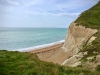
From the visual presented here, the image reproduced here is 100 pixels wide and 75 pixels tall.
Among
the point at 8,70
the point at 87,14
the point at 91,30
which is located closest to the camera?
the point at 8,70

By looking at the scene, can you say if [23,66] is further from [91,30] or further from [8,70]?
[91,30]

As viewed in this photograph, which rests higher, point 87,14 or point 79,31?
point 87,14

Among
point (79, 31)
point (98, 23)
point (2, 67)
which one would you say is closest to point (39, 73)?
point (2, 67)

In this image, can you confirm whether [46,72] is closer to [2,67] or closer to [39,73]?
[39,73]

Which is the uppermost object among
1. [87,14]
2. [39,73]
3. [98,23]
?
[87,14]

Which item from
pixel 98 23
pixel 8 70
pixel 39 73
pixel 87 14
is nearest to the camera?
pixel 39 73

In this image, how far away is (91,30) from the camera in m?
34.6

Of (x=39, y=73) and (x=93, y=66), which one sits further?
(x=93, y=66)

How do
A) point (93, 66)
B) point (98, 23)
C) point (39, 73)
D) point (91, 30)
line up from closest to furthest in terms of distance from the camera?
1. point (39, 73)
2. point (93, 66)
3. point (91, 30)
4. point (98, 23)

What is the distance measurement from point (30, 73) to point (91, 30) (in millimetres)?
27059

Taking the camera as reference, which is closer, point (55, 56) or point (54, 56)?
point (55, 56)

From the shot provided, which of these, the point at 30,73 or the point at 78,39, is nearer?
the point at 30,73

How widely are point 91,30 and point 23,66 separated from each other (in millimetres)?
26358

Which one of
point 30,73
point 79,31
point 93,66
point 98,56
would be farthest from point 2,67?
point 79,31
